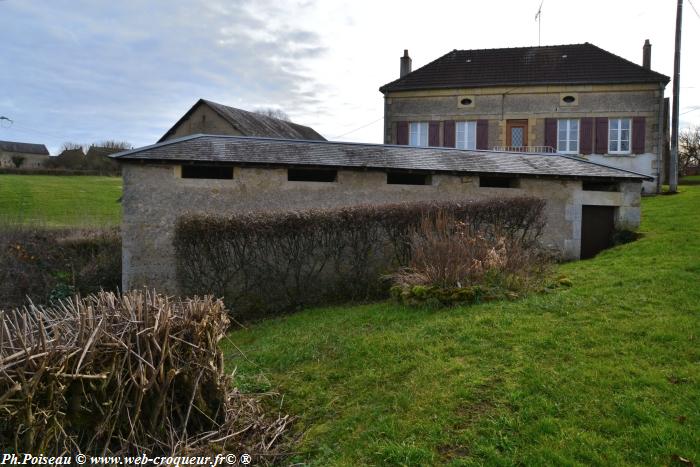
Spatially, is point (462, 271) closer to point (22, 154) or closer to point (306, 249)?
point (306, 249)

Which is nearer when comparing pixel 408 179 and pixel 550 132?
pixel 408 179

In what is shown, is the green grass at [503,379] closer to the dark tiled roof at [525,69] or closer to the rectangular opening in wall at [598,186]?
the rectangular opening in wall at [598,186]

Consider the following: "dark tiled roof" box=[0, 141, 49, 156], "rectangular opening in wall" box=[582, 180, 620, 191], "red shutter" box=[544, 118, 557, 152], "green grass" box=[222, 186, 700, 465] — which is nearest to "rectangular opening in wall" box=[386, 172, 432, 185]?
"rectangular opening in wall" box=[582, 180, 620, 191]

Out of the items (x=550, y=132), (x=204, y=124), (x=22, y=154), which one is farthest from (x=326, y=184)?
(x=22, y=154)

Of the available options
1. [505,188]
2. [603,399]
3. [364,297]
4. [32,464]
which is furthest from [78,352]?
[505,188]

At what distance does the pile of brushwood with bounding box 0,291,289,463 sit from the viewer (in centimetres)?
284

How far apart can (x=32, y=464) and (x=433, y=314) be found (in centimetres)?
478

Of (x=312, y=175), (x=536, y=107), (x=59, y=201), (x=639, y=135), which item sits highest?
(x=536, y=107)

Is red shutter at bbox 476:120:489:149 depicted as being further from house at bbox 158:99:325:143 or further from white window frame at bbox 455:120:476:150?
house at bbox 158:99:325:143

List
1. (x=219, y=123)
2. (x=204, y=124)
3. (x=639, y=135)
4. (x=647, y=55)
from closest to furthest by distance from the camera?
(x=639, y=135), (x=219, y=123), (x=204, y=124), (x=647, y=55)

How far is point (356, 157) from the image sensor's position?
39.2 ft

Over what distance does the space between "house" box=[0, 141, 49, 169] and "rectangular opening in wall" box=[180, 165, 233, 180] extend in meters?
43.7

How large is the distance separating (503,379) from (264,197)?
25.7ft

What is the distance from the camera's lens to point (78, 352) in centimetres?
306
